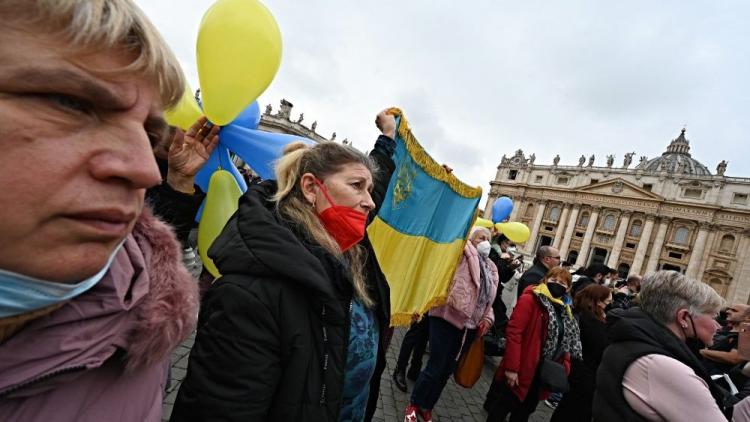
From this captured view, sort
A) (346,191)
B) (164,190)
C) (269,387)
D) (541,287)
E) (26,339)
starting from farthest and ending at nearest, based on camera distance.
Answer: (541,287) → (164,190) → (346,191) → (269,387) → (26,339)

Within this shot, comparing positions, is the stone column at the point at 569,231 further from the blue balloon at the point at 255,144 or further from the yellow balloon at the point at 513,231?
the blue balloon at the point at 255,144

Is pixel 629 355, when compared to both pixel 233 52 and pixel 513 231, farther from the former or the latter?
pixel 513 231

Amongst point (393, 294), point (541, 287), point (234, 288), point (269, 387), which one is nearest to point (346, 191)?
point (234, 288)

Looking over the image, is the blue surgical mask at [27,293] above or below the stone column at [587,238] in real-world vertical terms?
below

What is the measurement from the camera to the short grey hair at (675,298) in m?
2.35

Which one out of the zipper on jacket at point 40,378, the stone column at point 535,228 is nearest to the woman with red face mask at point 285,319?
the zipper on jacket at point 40,378

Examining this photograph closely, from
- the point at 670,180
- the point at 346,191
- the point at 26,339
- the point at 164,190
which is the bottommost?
the point at 26,339

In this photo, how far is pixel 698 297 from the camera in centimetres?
234

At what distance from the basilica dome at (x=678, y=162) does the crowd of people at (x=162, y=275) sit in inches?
2129

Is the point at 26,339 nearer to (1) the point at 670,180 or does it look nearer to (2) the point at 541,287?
(2) the point at 541,287

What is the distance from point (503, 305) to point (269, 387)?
6349mm

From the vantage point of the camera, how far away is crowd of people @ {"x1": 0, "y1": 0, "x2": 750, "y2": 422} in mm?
562

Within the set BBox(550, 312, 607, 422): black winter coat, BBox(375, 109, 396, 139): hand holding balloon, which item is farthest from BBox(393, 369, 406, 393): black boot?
BBox(375, 109, 396, 139): hand holding balloon

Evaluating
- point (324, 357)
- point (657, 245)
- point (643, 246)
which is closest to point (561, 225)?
point (643, 246)
